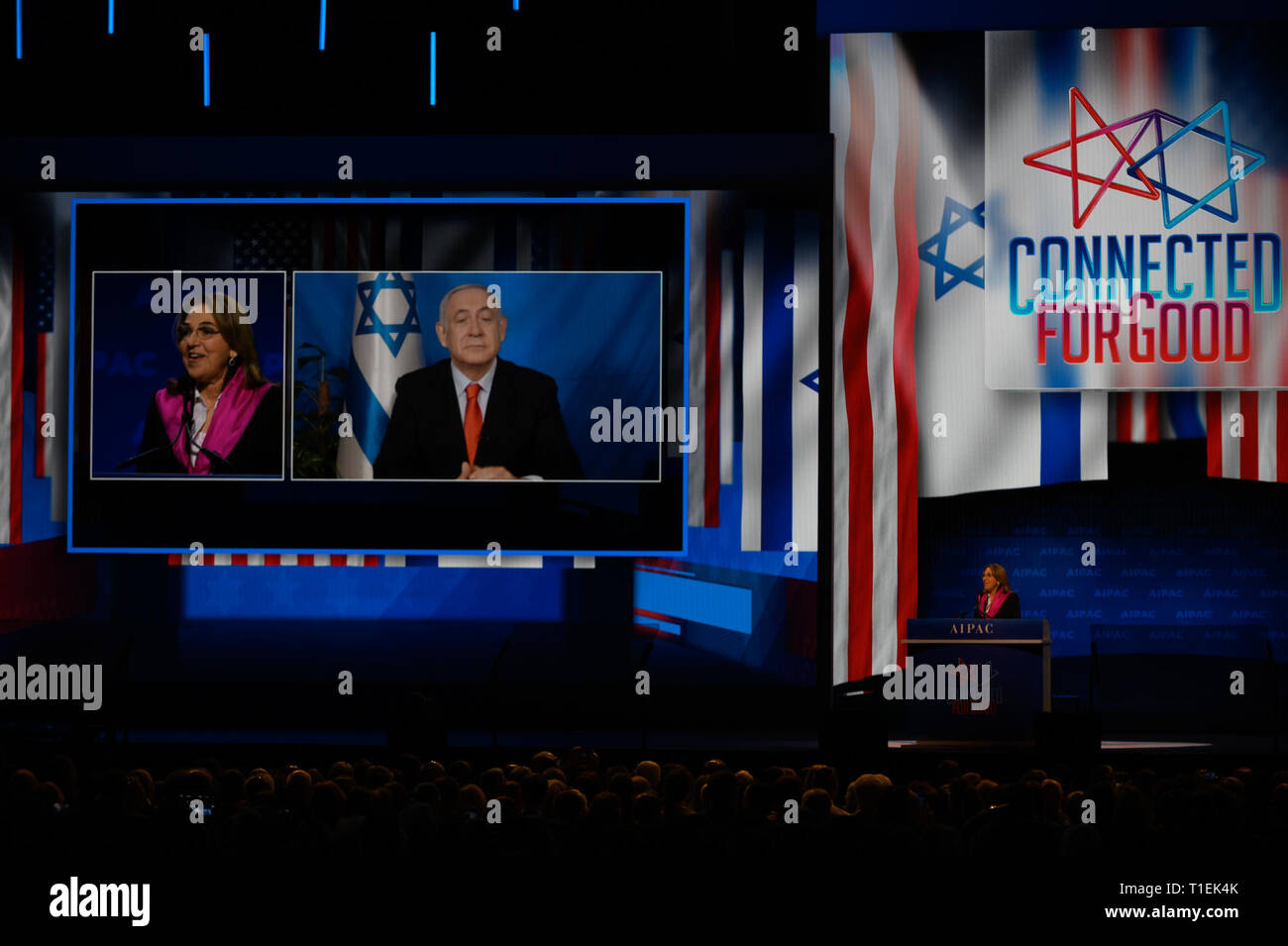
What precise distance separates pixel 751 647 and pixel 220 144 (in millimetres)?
4755

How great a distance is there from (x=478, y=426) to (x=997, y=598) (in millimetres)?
3432

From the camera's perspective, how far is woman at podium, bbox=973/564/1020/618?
789 centimetres

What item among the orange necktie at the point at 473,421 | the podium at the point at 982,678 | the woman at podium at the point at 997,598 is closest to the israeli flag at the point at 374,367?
the orange necktie at the point at 473,421

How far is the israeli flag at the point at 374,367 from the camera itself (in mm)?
8344

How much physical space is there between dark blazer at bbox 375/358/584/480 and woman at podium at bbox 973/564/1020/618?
265 cm

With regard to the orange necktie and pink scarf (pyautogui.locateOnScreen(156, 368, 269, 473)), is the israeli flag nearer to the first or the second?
the orange necktie

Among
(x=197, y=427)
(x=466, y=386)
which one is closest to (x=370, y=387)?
(x=466, y=386)

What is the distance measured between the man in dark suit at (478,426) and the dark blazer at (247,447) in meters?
0.70

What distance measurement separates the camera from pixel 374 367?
8336mm

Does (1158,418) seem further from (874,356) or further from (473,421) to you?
(473,421)

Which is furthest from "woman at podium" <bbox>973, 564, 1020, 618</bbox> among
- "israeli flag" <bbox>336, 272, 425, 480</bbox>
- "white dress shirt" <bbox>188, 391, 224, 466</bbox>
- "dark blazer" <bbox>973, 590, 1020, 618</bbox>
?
"white dress shirt" <bbox>188, 391, 224, 466</bbox>

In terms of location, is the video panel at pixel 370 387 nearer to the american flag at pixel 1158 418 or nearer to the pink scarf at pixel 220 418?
the pink scarf at pixel 220 418

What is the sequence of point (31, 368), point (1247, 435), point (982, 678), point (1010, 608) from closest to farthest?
point (982, 678)
point (1010, 608)
point (1247, 435)
point (31, 368)
